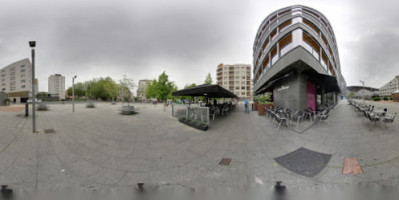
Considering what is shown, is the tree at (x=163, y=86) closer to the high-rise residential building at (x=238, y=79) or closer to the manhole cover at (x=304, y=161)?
the manhole cover at (x=304, y=161)

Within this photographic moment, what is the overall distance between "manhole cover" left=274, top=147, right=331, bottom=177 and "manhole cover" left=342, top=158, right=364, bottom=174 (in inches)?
12.8

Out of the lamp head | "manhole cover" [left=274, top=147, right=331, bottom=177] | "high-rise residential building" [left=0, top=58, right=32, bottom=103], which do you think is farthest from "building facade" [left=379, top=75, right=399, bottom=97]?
"high-rise residential building" [left=0, top=58, right=32, bottom=103]

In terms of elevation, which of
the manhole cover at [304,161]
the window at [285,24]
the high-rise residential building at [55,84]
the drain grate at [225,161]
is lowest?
the manhole cover at [304,161]

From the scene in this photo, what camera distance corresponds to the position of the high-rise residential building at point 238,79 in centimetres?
7394

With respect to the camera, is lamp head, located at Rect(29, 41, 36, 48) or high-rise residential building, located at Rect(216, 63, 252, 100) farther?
high-rise residential building, located at Rect(216, 63, 252, 100)

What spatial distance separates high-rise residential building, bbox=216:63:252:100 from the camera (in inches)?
2911

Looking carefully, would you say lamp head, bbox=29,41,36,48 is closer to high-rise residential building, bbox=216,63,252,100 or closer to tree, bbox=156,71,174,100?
tree, bbox=156,71,174,100

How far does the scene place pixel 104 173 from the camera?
10.2ft

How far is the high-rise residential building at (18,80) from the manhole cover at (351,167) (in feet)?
256

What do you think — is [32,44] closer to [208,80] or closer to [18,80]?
[208,80]

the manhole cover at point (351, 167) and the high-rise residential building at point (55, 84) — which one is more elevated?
the high-rise residential building at point (55, 84)

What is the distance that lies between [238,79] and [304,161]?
73087mm

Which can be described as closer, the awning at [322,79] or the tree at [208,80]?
the awning at [322,79]

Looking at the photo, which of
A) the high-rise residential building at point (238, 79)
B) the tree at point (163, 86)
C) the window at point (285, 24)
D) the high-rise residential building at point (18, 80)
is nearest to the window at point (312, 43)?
the window at point (285, 24)
